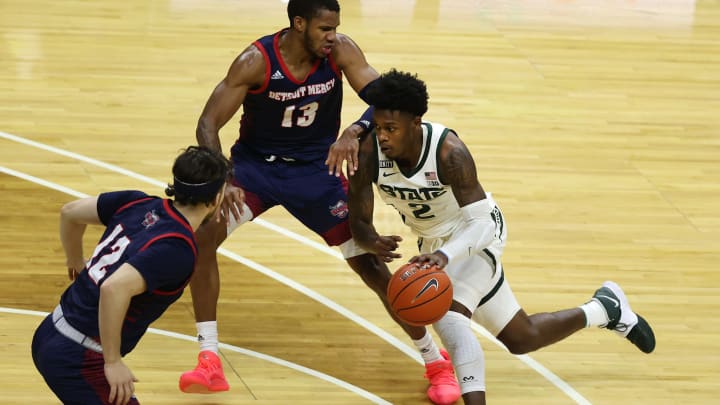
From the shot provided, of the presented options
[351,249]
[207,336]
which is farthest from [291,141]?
[207,336]

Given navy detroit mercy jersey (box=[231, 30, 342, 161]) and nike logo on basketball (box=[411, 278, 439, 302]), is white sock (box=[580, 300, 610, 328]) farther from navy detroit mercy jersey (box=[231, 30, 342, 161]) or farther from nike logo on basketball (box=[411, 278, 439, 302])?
navy detroit mercy jersey (box=[231, 30, 342, 161])

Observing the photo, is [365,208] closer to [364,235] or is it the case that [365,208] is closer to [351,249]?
[364,235]

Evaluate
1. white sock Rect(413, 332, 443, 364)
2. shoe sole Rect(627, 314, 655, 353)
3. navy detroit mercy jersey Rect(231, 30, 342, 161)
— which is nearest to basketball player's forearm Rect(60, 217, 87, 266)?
navy detroit mercy jersey Rect(231, 30, 342, 161)

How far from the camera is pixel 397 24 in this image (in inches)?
508

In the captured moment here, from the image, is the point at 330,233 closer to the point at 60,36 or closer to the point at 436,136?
the point at 436,136

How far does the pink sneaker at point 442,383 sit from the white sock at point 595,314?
32.0 inches

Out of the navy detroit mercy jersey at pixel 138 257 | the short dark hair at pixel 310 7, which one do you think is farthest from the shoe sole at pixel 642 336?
the navy detroit mercy jersey at pixel 138 257

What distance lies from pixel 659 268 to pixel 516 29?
17.4 ft

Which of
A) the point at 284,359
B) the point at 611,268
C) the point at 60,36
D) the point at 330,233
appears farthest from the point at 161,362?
the point at 60,36

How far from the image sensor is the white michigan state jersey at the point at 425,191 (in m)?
6.20

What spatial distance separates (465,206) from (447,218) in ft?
1.23

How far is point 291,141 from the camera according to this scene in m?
6.98

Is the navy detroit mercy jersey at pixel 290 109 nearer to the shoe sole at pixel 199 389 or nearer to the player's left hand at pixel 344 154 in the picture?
the player's left hand at pixel 344 154

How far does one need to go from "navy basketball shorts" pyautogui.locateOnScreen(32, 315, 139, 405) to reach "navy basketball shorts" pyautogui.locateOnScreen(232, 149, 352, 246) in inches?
77.2
